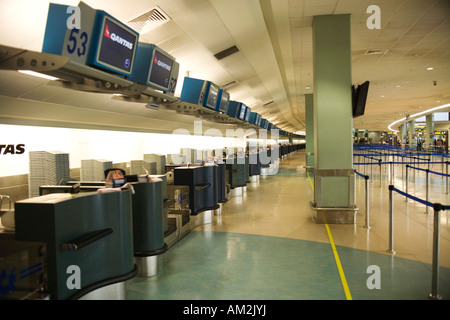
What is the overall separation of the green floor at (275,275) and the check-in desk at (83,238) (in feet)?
1.98

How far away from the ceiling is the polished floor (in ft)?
11.5

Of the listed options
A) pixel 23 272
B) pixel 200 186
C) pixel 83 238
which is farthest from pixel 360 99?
pixel 23 272

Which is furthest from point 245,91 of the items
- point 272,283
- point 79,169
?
point 272,283

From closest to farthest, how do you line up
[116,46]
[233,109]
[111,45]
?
1. [111,45]
2. [116,46]
3. [233,109]

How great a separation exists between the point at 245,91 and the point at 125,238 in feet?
Result: 39.2

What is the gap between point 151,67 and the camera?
5.45 m

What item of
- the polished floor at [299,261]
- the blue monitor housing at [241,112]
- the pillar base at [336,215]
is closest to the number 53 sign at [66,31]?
the polished floor at [299,261]

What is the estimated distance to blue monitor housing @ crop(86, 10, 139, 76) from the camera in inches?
158

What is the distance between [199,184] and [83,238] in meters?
4.40

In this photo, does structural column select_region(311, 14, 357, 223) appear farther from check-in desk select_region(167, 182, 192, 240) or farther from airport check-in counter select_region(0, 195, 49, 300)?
airport check-in counter select_region(0, 195, 49, 300)

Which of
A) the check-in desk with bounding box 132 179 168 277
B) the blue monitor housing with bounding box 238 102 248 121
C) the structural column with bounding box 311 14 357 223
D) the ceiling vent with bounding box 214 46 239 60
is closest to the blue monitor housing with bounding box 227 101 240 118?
the blue monitor housing with bounding box 238 102 248 121

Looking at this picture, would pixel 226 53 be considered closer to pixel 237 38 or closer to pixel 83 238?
pixel 237 38

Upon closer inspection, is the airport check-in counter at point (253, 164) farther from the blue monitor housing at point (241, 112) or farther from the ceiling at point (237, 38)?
the ceiling at point (237, 38)
